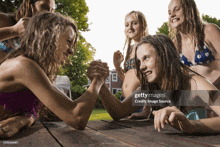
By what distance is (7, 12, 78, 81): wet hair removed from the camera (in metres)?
1.73

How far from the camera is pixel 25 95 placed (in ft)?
5.79

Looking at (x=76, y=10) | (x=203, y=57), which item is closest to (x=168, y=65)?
(x=203, y=57)

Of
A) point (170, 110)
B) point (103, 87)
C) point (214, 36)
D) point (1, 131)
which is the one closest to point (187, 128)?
point (170, 110)

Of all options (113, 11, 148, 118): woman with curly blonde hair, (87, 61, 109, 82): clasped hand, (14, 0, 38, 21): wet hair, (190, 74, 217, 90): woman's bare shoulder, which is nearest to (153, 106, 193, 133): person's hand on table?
(190, 74, 217, 90): woman's bare shoulder

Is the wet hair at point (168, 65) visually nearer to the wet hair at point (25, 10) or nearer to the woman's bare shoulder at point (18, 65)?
the woman's bare shoulder at point (18, 65)

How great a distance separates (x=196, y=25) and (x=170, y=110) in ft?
5.55

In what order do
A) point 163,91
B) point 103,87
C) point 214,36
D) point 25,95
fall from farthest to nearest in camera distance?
point 214,36, point 103,87, point 163,91, point 25,95

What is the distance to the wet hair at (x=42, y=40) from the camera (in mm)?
1734

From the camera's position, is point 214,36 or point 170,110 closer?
point 170,110

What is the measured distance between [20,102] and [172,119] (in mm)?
1274

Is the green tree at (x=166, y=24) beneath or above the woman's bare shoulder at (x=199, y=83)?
above

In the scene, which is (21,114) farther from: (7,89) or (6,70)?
(6,70)

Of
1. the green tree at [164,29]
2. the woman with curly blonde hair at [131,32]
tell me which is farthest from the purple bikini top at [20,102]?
the green tree at [164,29]

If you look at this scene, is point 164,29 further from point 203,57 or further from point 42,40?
point 42,40
